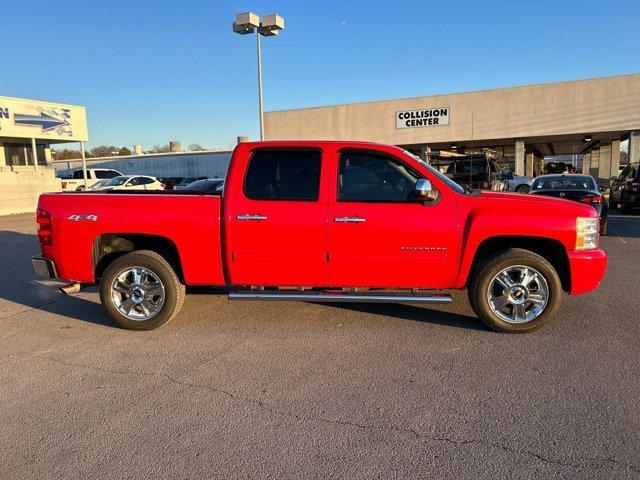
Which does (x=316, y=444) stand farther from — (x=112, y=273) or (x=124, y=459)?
(x=112, y=273)

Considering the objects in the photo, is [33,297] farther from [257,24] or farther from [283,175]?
[257,24]

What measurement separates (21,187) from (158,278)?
2406cm

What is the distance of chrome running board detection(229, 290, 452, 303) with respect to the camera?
4879mm

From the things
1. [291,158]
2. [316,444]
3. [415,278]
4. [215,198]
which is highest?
[291,158]

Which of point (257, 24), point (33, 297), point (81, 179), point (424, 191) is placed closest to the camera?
point (424, 191)

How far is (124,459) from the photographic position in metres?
2.91

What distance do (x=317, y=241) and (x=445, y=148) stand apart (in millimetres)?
30291

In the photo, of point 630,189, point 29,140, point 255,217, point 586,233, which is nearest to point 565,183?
point 630,189

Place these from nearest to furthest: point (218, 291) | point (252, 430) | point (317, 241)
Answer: point (252, 430), point (317, 241), point (218, 291)

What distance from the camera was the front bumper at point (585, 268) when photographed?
475 cm

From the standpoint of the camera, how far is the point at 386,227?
15.6 ft

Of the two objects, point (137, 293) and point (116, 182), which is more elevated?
point (116, 182)

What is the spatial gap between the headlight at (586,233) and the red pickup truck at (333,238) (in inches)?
0.5

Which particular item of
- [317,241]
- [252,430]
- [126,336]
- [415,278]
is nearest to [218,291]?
[126,336]
